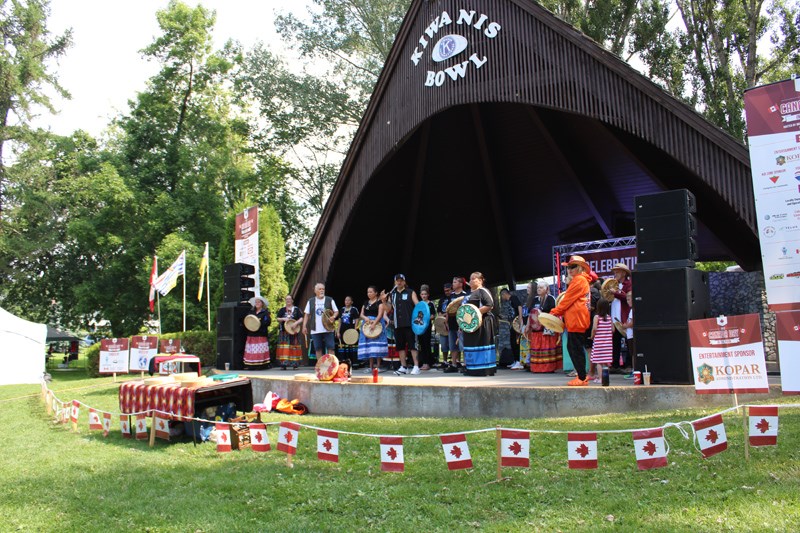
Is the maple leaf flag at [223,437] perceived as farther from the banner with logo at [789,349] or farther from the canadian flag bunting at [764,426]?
the banner with logo at [789,349]

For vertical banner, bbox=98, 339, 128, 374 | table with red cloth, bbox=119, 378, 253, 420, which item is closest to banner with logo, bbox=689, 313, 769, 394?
table with red cloth, bbox=119, 378, 253, 420

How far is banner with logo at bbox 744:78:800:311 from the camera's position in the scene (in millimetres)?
6801

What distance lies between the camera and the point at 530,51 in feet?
36.5

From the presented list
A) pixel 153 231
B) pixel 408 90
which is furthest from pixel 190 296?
pixel 408 90

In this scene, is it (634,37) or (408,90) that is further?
(634,37)

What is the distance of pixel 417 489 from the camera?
16.4 ft

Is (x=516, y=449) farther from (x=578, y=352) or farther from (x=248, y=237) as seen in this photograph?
(x=248, y=237)

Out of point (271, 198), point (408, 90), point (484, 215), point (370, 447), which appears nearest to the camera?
point (370, 447)

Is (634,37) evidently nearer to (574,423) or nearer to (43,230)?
(574,423)

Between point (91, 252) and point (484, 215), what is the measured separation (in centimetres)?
1965

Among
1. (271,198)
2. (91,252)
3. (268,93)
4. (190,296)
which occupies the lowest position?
(190,296)

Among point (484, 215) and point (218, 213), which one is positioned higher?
point (218, 213)

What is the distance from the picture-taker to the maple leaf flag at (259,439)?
6.01 m

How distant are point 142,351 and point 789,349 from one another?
14.4m
